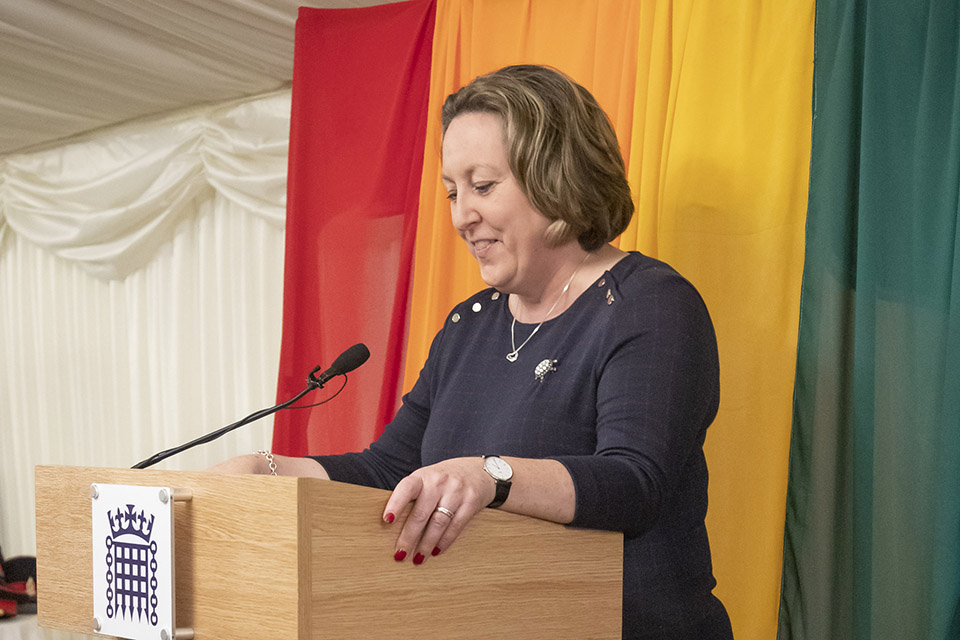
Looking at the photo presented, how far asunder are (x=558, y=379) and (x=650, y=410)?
22 cm

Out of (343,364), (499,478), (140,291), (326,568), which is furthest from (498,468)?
(140,291)

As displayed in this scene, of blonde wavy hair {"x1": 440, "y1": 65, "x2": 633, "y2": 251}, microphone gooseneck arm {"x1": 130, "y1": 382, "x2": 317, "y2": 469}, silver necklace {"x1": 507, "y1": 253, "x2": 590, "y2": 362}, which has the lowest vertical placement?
microphone gooseneck arm {"x1": 130, "y1": 382, "x2": 317, "y2": 469}

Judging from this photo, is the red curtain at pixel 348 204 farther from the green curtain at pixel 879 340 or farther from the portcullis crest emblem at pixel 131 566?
the portcullis crest emblem at pixel 131 566

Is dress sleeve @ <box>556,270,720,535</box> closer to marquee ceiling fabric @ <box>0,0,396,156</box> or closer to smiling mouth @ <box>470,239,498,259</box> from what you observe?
smiling mouth @ <box>470,239,498,259</box>

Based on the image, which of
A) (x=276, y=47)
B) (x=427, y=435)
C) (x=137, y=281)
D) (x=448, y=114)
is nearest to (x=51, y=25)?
(x=276, y=47)

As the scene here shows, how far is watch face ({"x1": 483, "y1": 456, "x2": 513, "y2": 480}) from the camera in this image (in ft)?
3.55

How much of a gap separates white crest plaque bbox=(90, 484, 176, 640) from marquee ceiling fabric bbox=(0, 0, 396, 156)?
105 inches

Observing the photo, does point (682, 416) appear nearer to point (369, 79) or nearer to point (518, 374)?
point (518, 374)

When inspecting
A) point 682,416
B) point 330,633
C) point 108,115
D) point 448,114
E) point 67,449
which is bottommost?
point 67,449

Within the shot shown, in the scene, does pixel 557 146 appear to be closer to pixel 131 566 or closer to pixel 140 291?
pixel 131 566

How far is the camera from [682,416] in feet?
4.28

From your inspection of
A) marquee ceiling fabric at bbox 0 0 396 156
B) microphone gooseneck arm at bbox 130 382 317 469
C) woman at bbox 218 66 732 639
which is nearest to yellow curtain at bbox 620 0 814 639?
woman at bbox 218 66 732 639

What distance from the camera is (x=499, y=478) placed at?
3.55 ft

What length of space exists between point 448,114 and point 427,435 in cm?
60
